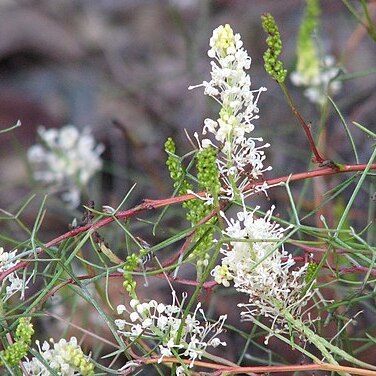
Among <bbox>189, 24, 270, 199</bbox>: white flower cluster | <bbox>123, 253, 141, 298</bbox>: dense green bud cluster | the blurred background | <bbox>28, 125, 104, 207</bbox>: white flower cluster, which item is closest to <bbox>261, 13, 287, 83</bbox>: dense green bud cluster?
<bbox>189, 24, 270, 199</bbox>: white flower cluster

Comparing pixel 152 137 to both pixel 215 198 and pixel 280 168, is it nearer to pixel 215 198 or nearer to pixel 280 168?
pixel 280 168

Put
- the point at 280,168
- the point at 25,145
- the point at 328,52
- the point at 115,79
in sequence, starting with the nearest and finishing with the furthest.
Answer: the point at 280,168 → the point at 328,52 → the point at 25,145 → the point at 115,79

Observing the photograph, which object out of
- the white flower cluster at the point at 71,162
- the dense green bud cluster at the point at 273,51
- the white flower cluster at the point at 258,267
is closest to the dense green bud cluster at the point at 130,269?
the white flower cluster at the point at 258,267

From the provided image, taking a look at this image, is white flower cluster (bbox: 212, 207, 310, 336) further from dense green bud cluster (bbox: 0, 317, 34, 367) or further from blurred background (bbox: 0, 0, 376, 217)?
blurred background (bbox: 0, 0, 376, 217)

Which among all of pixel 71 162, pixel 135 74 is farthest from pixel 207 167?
pixel 135 74

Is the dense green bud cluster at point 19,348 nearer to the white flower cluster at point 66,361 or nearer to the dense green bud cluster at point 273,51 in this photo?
the white flower cluster at point 66,361

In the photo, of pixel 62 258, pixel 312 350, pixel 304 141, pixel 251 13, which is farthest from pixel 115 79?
pixel 62 258

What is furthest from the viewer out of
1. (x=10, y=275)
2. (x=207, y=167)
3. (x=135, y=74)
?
(x=135, y=74)

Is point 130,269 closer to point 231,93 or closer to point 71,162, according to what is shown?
point 231,93

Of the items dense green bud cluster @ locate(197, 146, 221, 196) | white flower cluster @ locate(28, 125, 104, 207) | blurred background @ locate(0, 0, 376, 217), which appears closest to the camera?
dense green bud cluster @ locate(197, 146, 221, 196)

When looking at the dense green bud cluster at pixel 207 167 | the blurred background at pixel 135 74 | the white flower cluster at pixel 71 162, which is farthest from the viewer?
the blurred background at pixel 135 74

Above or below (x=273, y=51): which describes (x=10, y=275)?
below
